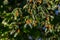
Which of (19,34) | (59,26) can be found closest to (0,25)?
(19,34)

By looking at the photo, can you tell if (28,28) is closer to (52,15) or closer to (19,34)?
(19,34)

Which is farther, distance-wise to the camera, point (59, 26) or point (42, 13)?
point (59, 26)

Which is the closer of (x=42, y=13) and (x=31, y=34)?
(x=42, y=13)

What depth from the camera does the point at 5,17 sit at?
310cm

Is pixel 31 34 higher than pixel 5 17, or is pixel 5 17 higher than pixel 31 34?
A: pixel 5 17

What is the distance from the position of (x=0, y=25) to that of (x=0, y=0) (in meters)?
0.39

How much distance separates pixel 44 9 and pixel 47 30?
0.30 metres

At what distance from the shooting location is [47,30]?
308cm

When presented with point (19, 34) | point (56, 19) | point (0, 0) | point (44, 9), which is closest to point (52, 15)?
point (56, 19)

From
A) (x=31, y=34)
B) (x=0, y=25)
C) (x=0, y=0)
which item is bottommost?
(x=31, y=34)

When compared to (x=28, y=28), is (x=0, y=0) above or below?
above

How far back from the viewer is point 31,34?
3.20 m

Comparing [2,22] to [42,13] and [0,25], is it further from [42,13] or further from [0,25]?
[42,13]

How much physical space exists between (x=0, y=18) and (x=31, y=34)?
52cm
